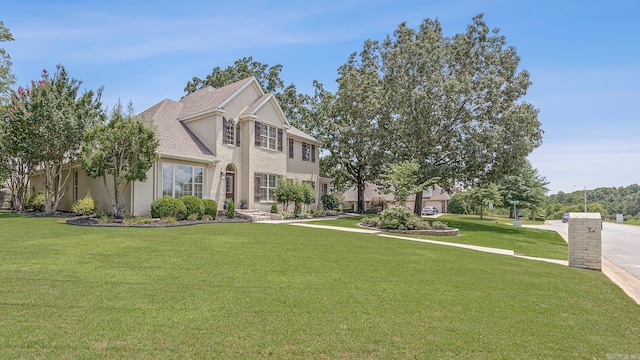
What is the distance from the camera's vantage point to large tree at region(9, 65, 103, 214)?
669 inches

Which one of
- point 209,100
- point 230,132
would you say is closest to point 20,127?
point 209,100

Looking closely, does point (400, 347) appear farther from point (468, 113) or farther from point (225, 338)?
point (468, 113)

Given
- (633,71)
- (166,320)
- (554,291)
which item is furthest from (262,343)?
(633,71)

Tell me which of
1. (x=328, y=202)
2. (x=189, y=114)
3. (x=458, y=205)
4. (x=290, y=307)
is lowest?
(x=458, y=205)

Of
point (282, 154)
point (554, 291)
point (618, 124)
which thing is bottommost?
point (554, 291)

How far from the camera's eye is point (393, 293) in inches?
213

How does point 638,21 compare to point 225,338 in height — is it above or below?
above

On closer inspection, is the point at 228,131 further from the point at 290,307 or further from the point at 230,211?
the point at 290,307

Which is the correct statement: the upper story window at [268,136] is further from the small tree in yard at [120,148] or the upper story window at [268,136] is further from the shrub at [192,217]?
the small tree in yard at [120,148]

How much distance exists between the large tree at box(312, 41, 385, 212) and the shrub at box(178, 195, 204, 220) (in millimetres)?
14567

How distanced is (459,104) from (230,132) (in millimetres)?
15951

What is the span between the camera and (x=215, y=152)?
19.8 metres

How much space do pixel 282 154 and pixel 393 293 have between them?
1890 centimetres

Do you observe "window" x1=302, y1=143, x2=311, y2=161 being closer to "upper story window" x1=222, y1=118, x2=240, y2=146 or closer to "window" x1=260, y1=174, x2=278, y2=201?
"window" x1=260, y1=174, x2=278, y2=201
